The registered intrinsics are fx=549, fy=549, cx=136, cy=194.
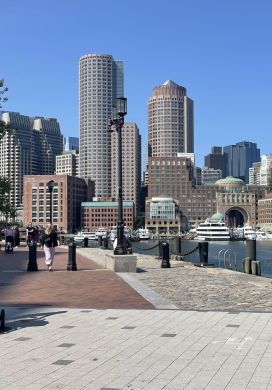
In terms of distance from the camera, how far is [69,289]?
15812 mm

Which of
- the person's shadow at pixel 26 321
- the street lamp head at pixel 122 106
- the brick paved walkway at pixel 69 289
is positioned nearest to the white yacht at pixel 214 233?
the street lamp head at pixel 122 106

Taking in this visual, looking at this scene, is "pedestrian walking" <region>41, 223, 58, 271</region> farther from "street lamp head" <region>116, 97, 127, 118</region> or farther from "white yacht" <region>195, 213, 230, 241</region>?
"white yacht" <region>195, 213, 230, 241</region>

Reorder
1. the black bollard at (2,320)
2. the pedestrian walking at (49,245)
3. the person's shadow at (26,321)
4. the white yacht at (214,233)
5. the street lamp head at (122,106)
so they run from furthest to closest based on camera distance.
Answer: the white yacht at (214,233) → the street lamp head at (122,106) → the pedestrian walking at (49,245) → the person's shadow at (26,321) → the black bollard at (2,320)

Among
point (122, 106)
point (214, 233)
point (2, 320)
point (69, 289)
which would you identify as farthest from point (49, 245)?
point (214, 233)

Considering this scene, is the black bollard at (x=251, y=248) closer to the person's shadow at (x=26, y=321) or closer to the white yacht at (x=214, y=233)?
the person's shadow at (x=26, y=321)

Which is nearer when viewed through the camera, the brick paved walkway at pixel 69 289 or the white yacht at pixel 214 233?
the brick paved walkway at pixel 69 289

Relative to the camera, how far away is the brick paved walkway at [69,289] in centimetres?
1322

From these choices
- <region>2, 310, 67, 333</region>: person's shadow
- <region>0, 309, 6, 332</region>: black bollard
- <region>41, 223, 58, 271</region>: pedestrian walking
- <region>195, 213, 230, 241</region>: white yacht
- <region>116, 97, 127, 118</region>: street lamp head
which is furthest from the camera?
<region>195, 213, 230, 241</region>: white yacht

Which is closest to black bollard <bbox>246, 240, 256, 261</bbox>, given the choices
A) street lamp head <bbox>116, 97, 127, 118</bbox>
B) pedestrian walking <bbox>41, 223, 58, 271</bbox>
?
street lamp head <bbox>116, 97, 127, 118</bbox>

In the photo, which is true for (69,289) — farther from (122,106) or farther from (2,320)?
(122,106)

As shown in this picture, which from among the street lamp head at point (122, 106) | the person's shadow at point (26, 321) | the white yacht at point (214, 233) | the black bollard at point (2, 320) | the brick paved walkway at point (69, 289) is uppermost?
the street lamp head at point (122, 106)

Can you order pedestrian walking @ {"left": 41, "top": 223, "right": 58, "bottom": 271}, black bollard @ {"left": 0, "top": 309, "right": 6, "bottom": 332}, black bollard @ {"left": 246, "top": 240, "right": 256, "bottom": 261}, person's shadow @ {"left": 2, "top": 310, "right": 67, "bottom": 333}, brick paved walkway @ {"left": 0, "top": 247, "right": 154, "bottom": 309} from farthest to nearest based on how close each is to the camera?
black bollard @ {"left": 246, "top": 240, "right": 256, "bottom": 261} < pedestrian walking @ {"left": 41, "top": 223, "right": 58, "bottom": 271} < brick paved walkway @ {"left": 0, "top": 247, "right": 154, "bottom": 309} < person's shadow @ {"left": 2, "top": 310, "right": 67, "bottom": 333} < black bollard @ {"left": 0, "top": 309, "right": 6, "bottom": 332}

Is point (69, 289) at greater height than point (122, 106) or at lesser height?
lesser

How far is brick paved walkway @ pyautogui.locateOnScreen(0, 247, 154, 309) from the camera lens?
43.4 ft
